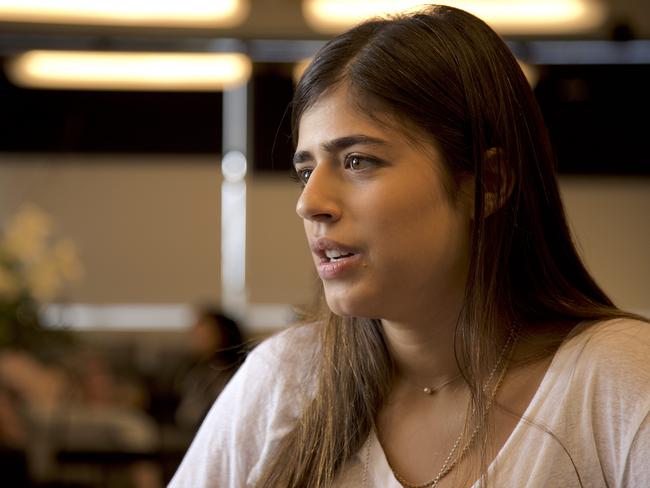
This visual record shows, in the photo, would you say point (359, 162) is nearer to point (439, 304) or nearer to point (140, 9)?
point (439, 304)

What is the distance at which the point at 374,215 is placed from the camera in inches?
49.2

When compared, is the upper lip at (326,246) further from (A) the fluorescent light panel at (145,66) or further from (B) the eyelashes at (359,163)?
(A) the fluorescent light panel at (145,66)

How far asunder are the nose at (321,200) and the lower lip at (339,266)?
0.17 feet

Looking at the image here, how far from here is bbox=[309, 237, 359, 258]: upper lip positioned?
1260 millimetres

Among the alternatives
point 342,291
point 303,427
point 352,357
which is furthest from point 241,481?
point 342,291

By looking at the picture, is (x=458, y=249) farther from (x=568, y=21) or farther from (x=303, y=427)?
(x=568, y=21)

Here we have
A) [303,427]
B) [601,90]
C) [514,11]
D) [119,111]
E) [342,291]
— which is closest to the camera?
[342,291]

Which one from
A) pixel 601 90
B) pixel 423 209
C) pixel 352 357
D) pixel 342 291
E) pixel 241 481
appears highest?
pixel 601 90

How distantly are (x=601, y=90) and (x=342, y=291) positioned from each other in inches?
291

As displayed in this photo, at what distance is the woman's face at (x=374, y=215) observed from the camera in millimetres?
1254

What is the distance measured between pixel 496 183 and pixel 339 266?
0.24 meters

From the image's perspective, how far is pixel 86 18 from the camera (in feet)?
18.1

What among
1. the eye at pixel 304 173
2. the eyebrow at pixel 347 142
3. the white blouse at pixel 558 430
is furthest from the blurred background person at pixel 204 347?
the eyebrow at pixel 347 142

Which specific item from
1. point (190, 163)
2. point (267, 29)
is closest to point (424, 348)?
point (267, 29)
